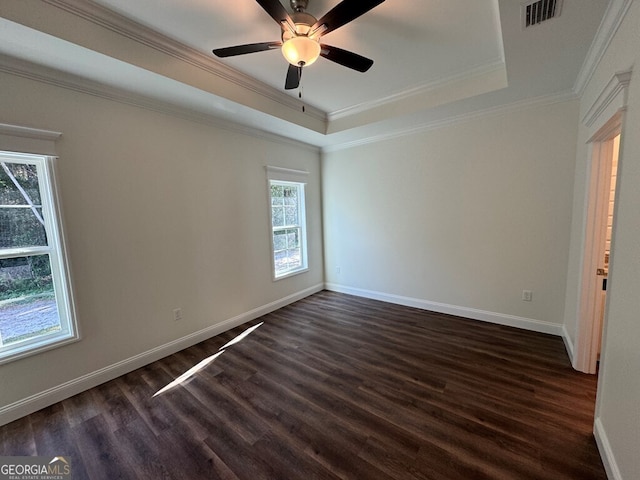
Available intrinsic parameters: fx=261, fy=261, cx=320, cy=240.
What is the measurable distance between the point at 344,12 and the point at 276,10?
1.28 ft

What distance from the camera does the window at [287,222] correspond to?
4004 millimetres

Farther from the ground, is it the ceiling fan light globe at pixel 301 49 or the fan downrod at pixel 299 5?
the fan downrod at pixel 299 5

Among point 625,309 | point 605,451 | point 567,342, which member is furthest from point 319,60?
point 567,342

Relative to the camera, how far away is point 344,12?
4.88 ft

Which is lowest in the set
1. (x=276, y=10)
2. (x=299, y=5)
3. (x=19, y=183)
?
(x=19, y=183)

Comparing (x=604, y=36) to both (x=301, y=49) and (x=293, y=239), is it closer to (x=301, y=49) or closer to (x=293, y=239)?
(x=301, y=49)

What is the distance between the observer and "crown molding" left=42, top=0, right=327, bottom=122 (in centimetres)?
171

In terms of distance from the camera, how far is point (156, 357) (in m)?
2.72

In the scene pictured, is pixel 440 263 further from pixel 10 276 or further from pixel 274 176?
pixel 10 276

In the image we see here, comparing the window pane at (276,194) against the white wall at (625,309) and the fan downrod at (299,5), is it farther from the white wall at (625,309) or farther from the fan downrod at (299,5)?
the white wall at (625,309)

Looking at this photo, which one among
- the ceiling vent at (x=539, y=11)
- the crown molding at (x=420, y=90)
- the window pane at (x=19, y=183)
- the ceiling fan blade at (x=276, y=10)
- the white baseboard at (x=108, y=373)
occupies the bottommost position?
the white baseboard at (x=108, y=373)

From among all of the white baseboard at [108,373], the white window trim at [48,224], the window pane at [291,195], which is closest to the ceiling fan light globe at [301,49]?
the white window trim at [48,224]

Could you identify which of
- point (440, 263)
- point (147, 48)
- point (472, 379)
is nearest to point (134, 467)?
point (472, 379)

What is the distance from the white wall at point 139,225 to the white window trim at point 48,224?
2.2 inches
